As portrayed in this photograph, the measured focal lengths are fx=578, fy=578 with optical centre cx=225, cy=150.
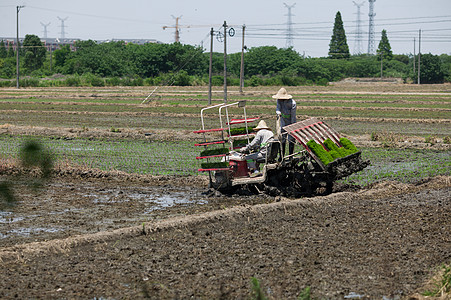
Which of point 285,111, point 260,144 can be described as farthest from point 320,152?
point 285,111

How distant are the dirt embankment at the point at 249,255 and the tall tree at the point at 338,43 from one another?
99.5 metres

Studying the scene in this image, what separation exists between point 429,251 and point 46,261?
16.3 ft

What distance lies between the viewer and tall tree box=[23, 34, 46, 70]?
92375mm

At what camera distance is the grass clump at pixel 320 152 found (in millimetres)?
10969

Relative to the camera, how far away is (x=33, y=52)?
94.3 m

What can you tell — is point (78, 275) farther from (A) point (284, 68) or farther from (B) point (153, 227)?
(A) point (284, 68)

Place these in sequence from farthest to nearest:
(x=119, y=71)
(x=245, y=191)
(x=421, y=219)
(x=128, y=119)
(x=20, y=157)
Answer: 1. (x=119, y=71)
2. (x=128, y=119)
3. (x=245, y=191)
4. (x=421, y=219)
5. (x=20, y=157)

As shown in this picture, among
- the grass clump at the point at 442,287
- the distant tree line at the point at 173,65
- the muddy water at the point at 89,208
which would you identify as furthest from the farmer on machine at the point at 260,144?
the distant tree line at the point at 173,65

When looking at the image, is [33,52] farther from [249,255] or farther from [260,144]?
[249,255]

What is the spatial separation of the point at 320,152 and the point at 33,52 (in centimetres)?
9104

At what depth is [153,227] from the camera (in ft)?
29.1

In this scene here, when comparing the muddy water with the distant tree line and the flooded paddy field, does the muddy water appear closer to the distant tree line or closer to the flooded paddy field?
the flooded paddy field

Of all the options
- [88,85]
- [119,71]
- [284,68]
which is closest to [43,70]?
[119,71]

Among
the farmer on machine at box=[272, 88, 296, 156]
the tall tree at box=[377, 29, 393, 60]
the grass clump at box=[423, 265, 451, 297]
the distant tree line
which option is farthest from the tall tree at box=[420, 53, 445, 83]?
the grass clump at box=[423, 265, 451, 297]
